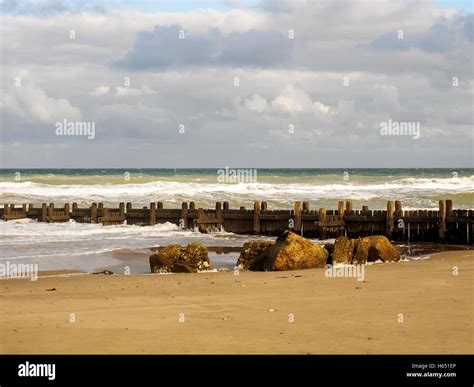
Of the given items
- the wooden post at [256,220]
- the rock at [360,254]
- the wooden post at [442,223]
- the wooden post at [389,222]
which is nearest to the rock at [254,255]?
the rock at [360,254]

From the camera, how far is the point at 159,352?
8.59 meters

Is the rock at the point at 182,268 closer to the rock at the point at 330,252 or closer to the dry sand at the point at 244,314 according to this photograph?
the dry sand at the point at 244,314

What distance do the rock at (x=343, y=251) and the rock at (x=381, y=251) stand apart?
567 millimetres

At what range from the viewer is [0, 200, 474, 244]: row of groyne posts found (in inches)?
969

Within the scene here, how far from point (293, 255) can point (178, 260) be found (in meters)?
2.54

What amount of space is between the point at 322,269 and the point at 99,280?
4696mm

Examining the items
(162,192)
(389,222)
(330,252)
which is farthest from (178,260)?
(162,192)

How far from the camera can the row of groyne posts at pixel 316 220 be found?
24.6 meters

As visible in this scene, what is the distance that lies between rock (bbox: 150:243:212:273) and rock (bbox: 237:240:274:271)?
87cm

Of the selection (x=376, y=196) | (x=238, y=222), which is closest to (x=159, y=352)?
(x=238, y=222)

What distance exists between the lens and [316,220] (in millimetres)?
27031

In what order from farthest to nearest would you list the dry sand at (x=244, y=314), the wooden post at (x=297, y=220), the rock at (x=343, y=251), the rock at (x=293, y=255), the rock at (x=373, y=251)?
the wooden post at (x=297, y=220)
the rock at (x=373, y=251)
the rock at (x=343, y=251)
the rock at (x=293, y=255)
the dry sand at (x=244, y=314)

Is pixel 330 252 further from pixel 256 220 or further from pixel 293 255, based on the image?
pixel 256 220
